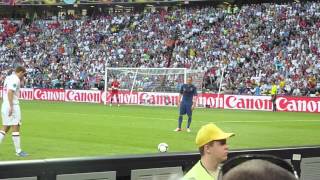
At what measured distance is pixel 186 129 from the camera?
2125 centimetres

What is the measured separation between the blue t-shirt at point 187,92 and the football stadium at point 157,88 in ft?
0.12

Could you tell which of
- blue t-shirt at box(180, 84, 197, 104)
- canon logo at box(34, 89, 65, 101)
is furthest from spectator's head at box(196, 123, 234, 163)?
canon logo at box(34, 89, 65, 101)

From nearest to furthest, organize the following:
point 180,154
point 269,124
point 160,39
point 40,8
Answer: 1. point 180,154
2. point 269,124
3. point 160,39
4. point 40,8

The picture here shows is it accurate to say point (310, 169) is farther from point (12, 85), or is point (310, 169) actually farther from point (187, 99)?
point (187, 99)

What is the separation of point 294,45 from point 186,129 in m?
23.3

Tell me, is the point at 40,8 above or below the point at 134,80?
above

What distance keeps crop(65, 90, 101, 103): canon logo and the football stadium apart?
7cm

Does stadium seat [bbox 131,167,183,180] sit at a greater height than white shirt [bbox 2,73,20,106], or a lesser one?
lesser

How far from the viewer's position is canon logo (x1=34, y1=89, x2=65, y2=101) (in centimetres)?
4530

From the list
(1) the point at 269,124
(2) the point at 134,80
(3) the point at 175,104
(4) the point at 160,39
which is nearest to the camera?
(1) the point at 269,124

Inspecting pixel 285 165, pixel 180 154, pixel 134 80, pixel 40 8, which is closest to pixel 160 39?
pixel 134 80

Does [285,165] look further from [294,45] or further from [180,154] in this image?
[294,45]

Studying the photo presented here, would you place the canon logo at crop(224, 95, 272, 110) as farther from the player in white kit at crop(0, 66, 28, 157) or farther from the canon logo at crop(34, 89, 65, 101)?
the player in white kit at crop(0, 66, 28, 157)

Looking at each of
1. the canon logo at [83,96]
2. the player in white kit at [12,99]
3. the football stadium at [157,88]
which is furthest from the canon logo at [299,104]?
the player in white kit at [12,99]
